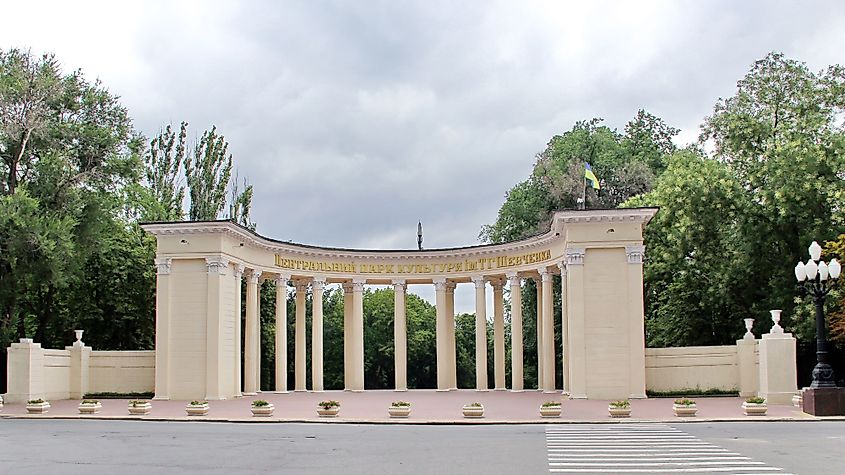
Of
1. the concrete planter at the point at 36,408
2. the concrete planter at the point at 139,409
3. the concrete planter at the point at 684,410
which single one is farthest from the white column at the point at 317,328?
the concrete planter at the point at 684,410

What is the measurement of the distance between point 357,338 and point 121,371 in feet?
49.1

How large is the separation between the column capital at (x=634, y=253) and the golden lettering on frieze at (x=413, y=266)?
31.8ft

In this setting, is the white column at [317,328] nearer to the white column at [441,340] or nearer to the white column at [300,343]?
the white column at [300,343]

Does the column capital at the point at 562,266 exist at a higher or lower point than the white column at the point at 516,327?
higher

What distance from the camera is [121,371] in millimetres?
47594

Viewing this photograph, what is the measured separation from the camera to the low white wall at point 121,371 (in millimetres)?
47281

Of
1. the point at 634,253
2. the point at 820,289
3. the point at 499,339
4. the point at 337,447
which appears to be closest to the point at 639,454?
the point at 337,447

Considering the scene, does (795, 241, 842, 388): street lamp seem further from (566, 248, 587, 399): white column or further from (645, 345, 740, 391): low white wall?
(566, 248, 587, 399): white column

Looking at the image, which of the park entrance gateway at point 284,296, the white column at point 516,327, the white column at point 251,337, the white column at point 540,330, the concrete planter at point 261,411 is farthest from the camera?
the white column at point 540,330

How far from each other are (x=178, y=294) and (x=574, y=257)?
20.0 metres

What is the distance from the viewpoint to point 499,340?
57594 millimetres

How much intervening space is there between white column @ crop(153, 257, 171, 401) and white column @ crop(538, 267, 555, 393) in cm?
2068

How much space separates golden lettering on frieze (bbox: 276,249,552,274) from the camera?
177 feet

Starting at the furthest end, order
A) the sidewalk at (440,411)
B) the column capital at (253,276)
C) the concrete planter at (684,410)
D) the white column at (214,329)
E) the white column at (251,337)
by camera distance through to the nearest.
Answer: the white column at (251,337)
the column capital at (253,276)
the white column at (214,329)
the sidewalk at (440,411)
the concrete planter at (684,410)
